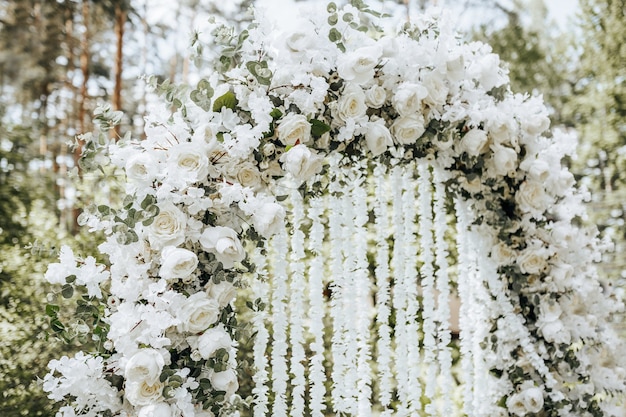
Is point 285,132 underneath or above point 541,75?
underneath

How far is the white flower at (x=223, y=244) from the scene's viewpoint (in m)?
1.42

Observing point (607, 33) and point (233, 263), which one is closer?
point (233, 263)

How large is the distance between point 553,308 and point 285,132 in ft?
3.77

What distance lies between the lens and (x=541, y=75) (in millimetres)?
10195

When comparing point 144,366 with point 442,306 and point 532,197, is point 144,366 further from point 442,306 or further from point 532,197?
point 532,197

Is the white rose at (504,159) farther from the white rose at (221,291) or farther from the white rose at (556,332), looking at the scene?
the white rose at (221,291)

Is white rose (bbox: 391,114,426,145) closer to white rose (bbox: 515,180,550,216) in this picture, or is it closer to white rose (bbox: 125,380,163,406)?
white rose (bbox: 515,180,550,216)

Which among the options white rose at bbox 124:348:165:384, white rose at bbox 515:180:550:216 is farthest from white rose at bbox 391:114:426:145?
white rose at bbox 124:348:165:384

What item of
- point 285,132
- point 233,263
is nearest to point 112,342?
point 233,263

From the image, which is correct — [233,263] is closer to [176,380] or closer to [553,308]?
[176,380]

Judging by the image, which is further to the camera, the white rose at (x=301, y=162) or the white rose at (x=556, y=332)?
the white rose at (x=556, y=332)

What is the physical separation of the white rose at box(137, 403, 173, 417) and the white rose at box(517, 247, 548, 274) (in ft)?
4.19

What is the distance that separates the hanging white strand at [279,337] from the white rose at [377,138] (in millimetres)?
370

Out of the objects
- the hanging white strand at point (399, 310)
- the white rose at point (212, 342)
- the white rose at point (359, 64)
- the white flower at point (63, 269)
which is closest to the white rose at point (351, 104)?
the white rose at point (359, 64)
